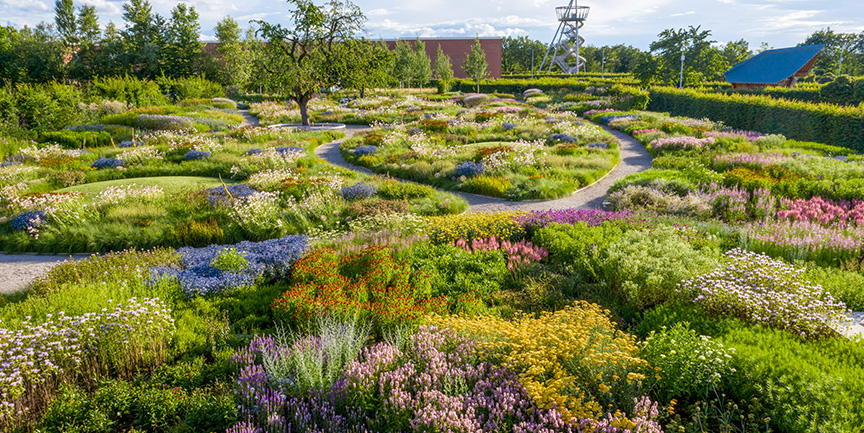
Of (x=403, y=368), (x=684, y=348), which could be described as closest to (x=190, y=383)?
(x=403, y=368)

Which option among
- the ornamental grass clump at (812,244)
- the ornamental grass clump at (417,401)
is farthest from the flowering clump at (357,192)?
the ornamental grass clump at (812,244)

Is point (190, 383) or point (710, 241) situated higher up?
point (710, 241)

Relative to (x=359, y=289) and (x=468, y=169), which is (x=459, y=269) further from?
(x=468, y=169)

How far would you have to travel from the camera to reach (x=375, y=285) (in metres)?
6.16

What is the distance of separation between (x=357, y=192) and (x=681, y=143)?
43.8ft

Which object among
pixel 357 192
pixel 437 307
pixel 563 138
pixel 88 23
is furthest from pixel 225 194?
pixel 88 23

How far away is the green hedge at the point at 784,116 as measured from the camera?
18172 millimetres

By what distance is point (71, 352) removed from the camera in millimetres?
4680

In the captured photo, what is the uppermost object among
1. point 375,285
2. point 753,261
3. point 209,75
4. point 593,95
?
point 209,75

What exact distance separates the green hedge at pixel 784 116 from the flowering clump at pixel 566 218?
15614 mm

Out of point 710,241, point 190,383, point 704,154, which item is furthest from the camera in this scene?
point 704,154

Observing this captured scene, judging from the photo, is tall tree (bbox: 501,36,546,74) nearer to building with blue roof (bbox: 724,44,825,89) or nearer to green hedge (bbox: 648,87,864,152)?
building with blue roof (bbox: 724,44,825,89)

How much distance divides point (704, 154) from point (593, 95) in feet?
94.1

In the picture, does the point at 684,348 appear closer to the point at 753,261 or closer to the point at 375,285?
the point at 753,261
